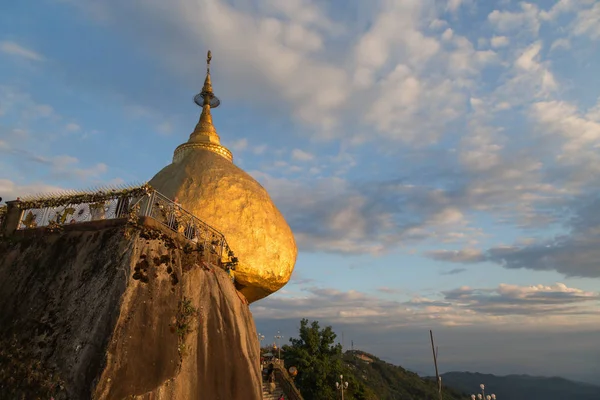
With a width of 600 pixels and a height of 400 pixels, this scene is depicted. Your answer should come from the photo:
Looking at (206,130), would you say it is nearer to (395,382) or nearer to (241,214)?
(241,214)

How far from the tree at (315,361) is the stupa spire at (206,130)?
61.7 ft

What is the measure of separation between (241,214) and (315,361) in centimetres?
1973

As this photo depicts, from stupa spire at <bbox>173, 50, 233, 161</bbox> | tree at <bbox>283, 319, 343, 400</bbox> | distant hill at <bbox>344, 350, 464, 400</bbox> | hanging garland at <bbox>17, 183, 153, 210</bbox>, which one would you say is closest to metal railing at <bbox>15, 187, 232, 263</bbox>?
hanging garland at <bbox>17, 183, 153, 210</bbox>

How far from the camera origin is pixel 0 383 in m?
9.70

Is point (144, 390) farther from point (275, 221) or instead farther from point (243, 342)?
point (275, 221)

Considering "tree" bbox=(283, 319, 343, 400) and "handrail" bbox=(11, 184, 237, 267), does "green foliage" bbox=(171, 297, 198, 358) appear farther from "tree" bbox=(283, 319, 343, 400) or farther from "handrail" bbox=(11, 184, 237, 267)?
"tree" bbox=(283, 319, 343, 400)

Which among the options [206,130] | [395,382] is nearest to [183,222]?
[206,130]

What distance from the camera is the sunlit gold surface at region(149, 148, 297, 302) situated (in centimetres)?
1667

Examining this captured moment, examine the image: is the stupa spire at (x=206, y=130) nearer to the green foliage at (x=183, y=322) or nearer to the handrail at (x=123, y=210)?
the handrail at (x=123, y=210)

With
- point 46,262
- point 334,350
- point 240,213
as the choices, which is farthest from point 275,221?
point 334,350

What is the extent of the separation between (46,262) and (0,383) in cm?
345

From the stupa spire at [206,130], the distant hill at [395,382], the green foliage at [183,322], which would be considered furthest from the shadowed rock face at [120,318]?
the distant hill at [395,382]

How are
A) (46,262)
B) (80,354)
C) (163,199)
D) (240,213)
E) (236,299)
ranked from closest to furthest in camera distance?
1. (80,354)
2. (46,262)
3. (163,199)
4. (236,299)
5. (240,213)

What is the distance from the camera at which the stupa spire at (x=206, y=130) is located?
2088 centimetres
